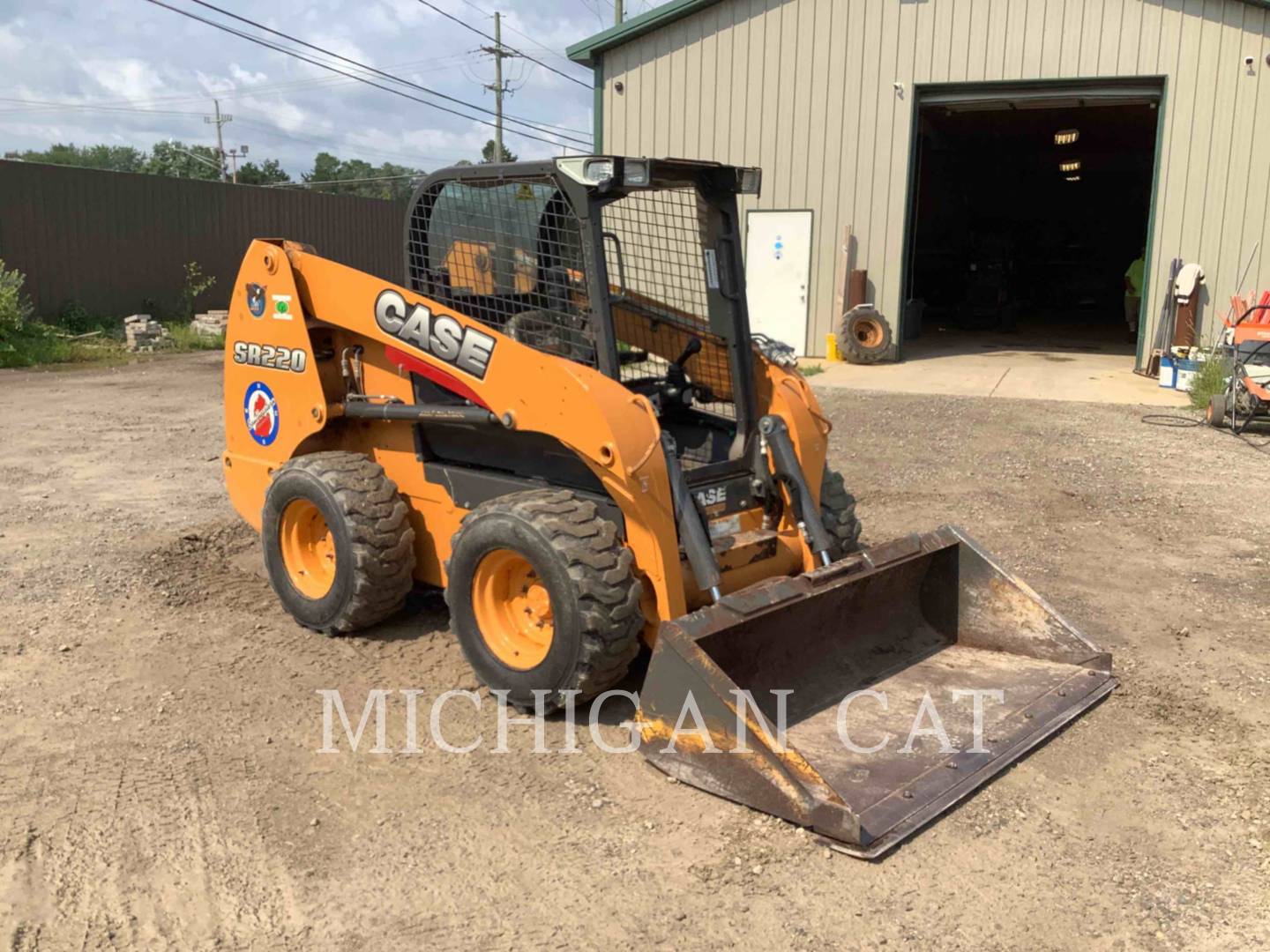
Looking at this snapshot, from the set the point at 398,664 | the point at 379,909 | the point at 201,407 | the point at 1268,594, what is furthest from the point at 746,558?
the point at 201,407

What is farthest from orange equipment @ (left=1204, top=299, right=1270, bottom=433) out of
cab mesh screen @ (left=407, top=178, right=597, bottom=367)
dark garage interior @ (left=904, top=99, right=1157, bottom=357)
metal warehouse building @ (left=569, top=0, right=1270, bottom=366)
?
cab mesh screen @ (left=407, top=178, right=597, bottom=367)

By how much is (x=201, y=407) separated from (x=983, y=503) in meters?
8.20

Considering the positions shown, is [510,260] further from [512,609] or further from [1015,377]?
[1015,377]

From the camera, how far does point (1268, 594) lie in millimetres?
6125

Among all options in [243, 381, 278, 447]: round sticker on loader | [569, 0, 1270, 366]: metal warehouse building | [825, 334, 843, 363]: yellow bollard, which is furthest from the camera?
[825, 334, 843, 363]: yellow bollard

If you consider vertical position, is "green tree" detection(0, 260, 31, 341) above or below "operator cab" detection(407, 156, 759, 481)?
below

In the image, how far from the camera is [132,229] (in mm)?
19078

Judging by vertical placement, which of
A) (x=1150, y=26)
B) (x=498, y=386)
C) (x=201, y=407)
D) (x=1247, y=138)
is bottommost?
(x=201, y=407)

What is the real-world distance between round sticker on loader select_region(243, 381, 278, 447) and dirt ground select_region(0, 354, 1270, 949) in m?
0.84

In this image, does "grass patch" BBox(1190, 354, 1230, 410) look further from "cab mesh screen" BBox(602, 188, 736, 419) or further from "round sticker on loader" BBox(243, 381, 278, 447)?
"round sticker on loader" BBox(243, 381, 278, 447)

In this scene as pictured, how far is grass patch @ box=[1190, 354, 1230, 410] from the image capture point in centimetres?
1189

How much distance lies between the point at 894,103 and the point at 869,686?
1289 centimetres

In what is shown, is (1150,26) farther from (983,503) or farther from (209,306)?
(209,306)

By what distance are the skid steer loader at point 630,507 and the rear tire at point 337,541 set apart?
0.5 inches
